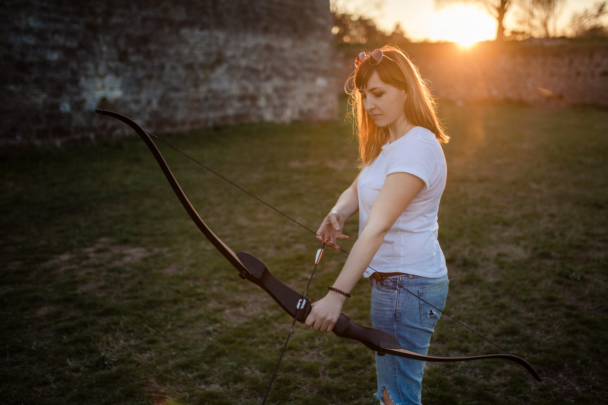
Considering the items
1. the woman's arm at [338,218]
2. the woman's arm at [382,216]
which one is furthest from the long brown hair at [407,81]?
the woman's arm at [338,218]

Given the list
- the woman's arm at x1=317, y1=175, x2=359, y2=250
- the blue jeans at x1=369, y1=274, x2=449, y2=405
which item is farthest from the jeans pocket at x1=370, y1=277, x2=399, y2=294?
the woman's arm at x1=317, y1=175, x2=359, y2=250

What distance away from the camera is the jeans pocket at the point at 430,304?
171 cm

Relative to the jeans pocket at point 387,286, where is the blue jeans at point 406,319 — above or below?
below

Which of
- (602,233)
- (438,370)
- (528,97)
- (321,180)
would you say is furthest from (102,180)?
(528,97)

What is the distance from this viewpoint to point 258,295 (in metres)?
3.99

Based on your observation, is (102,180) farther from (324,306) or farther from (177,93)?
(324,306)

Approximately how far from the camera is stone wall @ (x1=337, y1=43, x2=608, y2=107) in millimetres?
20234

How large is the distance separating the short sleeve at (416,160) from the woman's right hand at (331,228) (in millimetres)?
485

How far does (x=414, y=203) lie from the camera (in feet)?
5.38

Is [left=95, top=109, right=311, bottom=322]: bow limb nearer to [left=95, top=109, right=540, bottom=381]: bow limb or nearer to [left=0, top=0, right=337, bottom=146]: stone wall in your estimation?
[left=95, top=109, right=540, bottom=381]: bow limb

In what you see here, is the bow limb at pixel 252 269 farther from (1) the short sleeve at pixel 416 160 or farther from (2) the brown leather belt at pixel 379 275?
(1) the short sleeve at pixel 416 160

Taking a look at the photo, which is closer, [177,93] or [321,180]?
[321,180]

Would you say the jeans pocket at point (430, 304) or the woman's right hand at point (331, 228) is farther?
the woman's right hand at point (331, 228)

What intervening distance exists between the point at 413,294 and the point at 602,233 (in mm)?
4996
